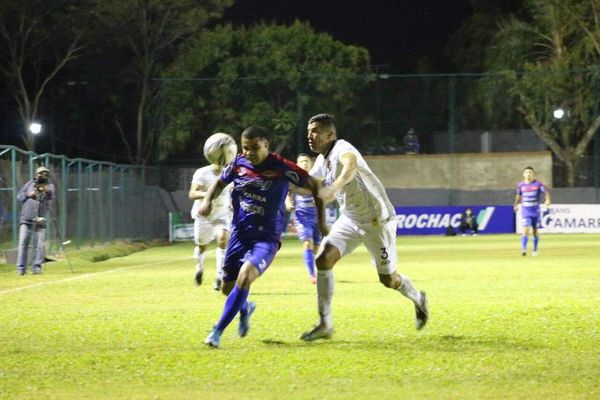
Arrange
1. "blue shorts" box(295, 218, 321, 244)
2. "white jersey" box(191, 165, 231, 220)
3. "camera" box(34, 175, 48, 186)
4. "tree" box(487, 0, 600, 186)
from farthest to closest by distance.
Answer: "tree" box(487, 0, 600, 186) → "camera" box(34, 175, 48, 186) → "blue shorts" box(295, 218, 321, 244) → "white jersey" box(191, 165, 231, 220)

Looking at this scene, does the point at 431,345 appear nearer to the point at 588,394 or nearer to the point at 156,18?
the point at 588,394

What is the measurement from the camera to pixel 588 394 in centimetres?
843

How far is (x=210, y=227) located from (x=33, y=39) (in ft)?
151

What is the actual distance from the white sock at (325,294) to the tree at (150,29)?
4966 cm

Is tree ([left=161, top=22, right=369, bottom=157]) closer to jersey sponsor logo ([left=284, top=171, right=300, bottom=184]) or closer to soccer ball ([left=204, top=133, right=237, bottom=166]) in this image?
soccer ball ([left=204, top=133, right=237, bottom=166])

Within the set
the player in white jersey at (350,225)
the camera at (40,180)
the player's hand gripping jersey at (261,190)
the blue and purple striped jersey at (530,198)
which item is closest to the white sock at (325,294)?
the player in white jersey at (350,225)

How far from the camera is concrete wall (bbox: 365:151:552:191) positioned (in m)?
52.8

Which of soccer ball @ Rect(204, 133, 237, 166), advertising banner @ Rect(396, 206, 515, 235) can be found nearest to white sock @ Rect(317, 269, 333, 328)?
soccer ball @ Rect(204, 133, 237, 166)

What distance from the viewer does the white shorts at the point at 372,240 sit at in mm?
12266

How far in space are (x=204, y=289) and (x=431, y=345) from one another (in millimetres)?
8600

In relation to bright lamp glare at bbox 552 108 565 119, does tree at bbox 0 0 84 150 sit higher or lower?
higher

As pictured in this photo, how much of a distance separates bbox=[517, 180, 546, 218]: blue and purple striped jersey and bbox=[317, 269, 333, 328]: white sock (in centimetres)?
1803

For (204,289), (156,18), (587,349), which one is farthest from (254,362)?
(156,18)

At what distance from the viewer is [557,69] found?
53.8 m
